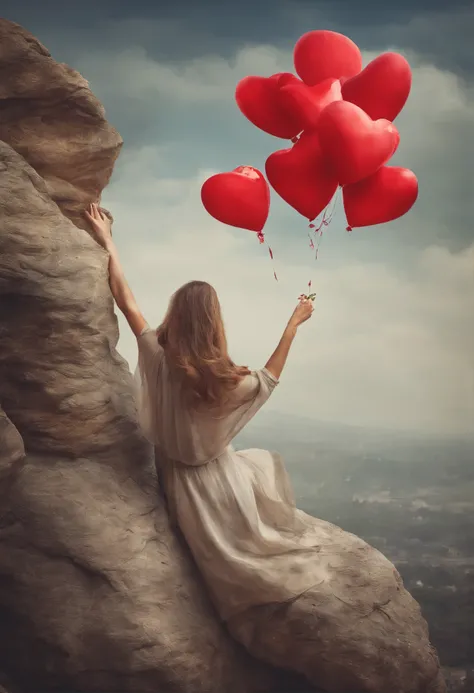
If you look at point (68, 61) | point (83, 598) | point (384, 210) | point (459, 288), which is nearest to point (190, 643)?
point (83, 598)

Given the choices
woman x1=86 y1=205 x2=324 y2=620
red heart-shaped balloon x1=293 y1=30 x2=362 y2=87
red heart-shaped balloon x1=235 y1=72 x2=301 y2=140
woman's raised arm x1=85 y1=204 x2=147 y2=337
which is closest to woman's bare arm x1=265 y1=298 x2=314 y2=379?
woman x1=86 y1=205 x2=324 y2=620

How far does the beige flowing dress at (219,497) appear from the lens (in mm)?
2590

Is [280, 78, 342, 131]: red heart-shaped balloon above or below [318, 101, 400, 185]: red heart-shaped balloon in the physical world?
above

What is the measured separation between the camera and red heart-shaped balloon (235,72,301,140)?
108 inches

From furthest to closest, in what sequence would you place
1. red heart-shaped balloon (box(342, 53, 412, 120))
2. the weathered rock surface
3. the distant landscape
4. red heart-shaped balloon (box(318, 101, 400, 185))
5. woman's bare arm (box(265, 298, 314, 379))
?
the distant landscape → woman's bare arm (box(265, 298, 314, 379)) → red heart-shaped balloon (box(342, 53, 412, 120)) → red heart-shaped balloon (box(318, 101, 400, 185)) → the weathered rock surface

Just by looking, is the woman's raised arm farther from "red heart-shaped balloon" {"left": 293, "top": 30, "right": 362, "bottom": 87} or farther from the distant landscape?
the distant landscape

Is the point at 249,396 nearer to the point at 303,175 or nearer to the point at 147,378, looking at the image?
the point at 147,378

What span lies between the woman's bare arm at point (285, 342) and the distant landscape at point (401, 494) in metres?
0.99

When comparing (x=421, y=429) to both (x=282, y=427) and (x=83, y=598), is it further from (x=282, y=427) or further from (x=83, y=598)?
(x=83, y=598)

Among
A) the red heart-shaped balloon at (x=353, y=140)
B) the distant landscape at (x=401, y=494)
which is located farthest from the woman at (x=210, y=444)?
the distant landscape at (x=401, y=494)

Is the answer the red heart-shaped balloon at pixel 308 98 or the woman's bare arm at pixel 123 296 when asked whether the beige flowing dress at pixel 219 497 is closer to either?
the woman's bare arm at pixel 123 296

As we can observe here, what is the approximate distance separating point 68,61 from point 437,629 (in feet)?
9.30

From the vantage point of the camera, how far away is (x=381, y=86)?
8.63ft

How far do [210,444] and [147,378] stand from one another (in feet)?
0.98
